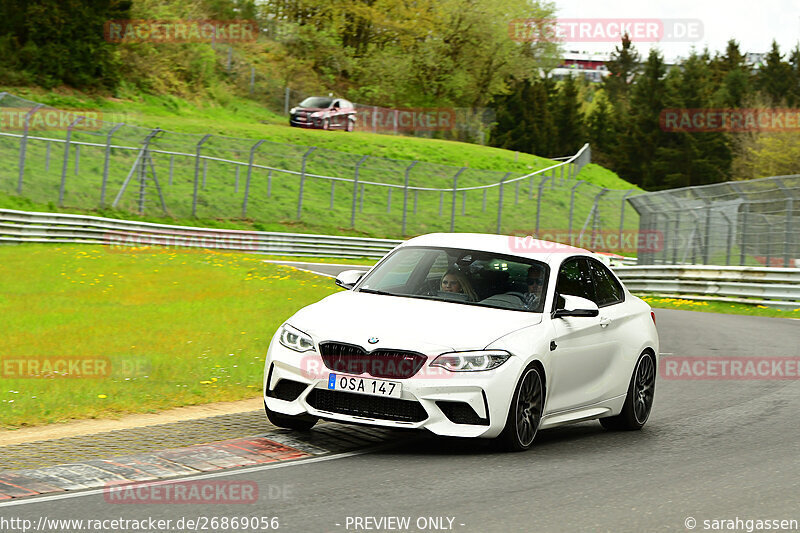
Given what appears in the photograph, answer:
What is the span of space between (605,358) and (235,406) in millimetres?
3391

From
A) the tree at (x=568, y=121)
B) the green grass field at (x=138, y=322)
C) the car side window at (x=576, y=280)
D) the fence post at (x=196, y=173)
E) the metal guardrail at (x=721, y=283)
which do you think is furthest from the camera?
the tree at (x=568, y=121)

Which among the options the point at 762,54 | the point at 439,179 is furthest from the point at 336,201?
the point at 762,54

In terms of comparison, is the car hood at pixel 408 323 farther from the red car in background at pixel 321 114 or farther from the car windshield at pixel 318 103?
the car windshield at pixel 318 103

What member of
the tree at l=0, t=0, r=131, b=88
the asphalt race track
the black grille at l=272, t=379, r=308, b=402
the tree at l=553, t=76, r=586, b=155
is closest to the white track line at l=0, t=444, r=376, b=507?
the asphalt race track

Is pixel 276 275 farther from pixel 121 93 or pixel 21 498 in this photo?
pixel 121 93

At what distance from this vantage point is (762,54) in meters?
110

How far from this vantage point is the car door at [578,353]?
880 cm

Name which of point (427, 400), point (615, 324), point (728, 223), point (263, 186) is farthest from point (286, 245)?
point (427, 400)

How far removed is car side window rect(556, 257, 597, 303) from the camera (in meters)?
9.38

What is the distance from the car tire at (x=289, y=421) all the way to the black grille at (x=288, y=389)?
0.51 feet

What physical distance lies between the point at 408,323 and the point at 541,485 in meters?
1.54

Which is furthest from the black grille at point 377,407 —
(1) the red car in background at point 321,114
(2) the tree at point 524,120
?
(2) the tree at point 524,120

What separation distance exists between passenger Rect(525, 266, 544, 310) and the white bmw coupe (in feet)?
0.04

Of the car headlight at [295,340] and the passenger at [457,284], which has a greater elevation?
the passenger at [457,284]
